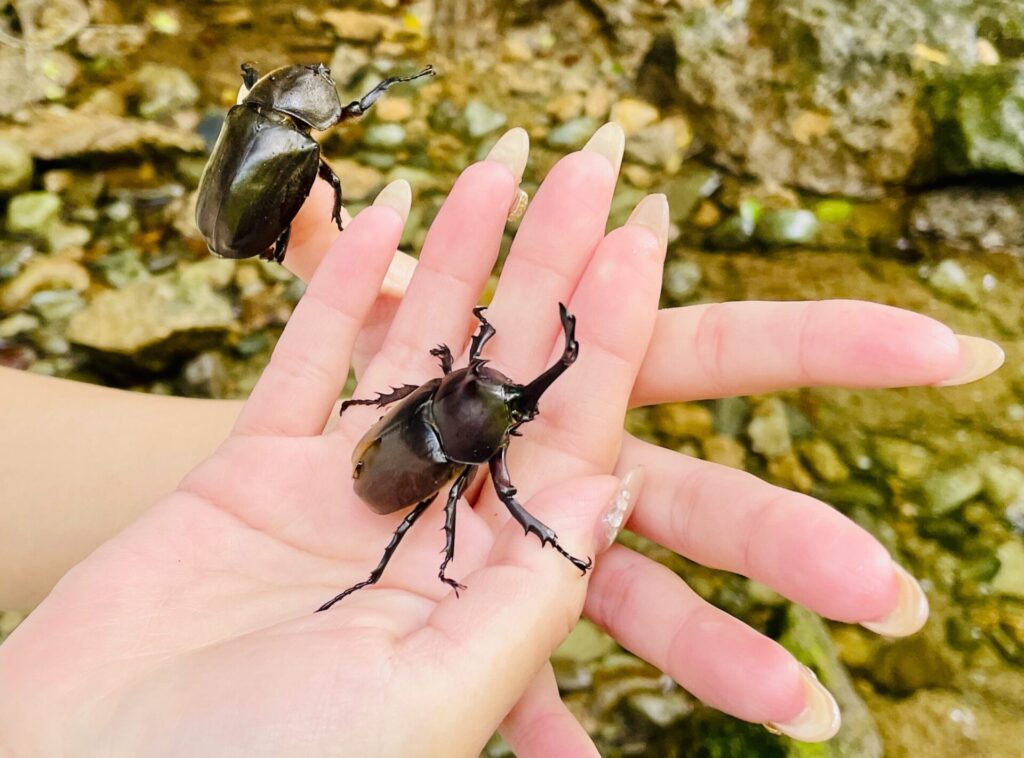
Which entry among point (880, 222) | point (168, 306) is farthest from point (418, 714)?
point (880, 222)

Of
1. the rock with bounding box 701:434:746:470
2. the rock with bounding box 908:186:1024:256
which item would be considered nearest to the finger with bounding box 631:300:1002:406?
the rock with bounding box 701:434:746:470

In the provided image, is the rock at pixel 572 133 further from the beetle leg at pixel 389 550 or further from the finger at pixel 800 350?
the beetle leg at pixel 389 550

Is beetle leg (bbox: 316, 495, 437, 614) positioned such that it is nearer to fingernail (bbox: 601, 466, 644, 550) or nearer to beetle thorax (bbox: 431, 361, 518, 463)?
beetle thorax (bbox: 431, 361, 518, 463)

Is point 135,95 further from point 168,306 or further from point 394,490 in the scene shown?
point 394,490

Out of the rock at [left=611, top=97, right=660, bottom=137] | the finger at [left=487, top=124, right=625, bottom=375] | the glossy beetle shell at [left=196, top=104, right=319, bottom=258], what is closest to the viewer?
the finger at [left=487, top=124, right=625, bottom=375]

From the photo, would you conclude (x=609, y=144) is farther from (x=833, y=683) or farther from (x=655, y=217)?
(x=833, y=683)
